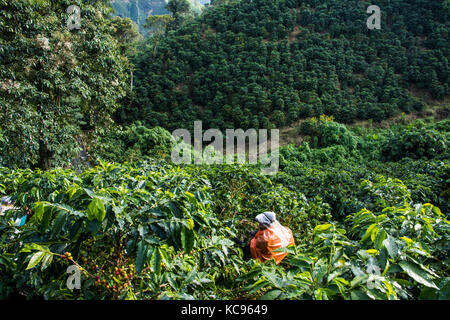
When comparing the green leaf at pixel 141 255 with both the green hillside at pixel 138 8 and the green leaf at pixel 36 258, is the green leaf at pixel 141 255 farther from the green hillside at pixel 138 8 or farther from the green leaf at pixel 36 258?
the green hillside at pixel 138 8

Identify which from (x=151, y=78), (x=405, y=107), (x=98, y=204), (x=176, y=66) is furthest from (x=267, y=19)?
(x=98, y=204)

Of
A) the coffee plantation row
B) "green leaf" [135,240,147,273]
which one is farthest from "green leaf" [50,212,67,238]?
"green leaf" [135,240,147,273]

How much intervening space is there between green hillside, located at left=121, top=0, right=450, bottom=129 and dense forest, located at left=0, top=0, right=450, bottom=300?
94 mm

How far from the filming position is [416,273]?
1.13 m

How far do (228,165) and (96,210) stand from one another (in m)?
2.79

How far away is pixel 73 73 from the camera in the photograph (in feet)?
21.0

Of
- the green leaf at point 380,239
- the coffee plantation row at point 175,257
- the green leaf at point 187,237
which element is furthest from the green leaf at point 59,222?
the green leaf at point 380,239

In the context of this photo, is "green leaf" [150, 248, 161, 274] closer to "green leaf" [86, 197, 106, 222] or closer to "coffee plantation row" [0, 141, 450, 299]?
"coffee plantation row" [0, 141, 450, 299]

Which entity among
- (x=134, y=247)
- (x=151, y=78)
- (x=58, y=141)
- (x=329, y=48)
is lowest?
(x=134, y=247)

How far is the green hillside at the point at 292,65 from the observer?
15.1 metres

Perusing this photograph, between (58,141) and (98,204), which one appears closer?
(98,204)
